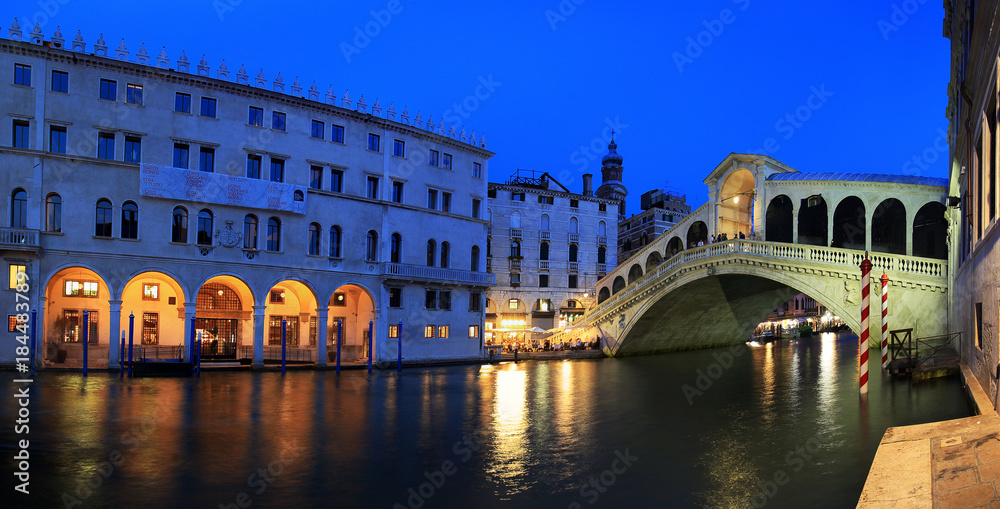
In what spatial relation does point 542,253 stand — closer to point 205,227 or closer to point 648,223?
point 648,223

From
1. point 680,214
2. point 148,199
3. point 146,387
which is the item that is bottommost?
point 146,387

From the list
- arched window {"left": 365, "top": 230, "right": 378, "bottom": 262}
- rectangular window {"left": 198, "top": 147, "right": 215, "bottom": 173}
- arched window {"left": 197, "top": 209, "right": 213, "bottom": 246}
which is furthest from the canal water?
arched window {"left": 365, "top": 230, "right": 378, "bottom": 262}

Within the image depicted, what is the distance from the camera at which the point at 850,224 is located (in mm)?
34719

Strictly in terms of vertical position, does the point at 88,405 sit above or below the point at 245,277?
below

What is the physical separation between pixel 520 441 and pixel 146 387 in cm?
1520

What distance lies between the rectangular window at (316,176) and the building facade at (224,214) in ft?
0.23

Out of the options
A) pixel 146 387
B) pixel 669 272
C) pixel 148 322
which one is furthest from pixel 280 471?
pixel 669 272

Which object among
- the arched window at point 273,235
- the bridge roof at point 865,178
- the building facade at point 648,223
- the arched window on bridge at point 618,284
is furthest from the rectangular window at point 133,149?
the building facade at point 648,223

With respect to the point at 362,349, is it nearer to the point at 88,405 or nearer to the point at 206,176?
the point at 206,176

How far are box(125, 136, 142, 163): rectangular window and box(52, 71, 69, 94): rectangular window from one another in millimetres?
2840

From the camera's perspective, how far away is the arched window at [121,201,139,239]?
27.2 m

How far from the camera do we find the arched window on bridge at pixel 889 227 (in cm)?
3195

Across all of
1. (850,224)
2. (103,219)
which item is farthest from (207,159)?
(850,224)

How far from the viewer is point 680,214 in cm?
7094
